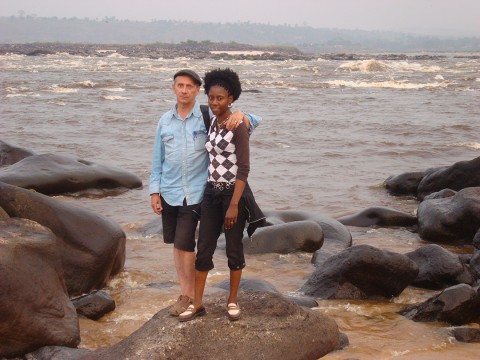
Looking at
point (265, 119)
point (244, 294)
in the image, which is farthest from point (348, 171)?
point (244, 294)

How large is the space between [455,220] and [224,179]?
520 cm

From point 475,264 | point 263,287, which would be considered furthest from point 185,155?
point 475,264

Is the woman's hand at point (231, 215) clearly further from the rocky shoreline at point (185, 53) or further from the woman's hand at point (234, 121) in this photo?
the rocky shoreline at point (185, 53)

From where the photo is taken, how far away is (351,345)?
557 centimetres

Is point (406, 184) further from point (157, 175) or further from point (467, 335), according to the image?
point (157, 175)

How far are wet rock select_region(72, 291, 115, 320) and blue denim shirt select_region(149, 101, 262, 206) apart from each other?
1793 millimetres

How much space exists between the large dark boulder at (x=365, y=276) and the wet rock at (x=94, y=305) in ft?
6.59

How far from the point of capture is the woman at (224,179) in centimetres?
446

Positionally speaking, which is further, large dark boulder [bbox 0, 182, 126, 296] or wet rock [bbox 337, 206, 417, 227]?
wet rock [bbox 337, 206, 417, 227]

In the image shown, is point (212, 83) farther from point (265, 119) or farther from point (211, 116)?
point (265, 119)

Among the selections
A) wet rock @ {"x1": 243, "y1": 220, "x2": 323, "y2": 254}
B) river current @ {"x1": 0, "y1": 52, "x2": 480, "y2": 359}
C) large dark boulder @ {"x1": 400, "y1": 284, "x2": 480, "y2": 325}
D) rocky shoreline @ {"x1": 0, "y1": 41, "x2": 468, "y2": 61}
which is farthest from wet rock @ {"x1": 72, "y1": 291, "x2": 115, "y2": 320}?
rocky shoreline @ {"x1": 0, "y1": 41, "x2": 468, "y2": 61}

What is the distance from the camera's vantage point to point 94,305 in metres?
6.10

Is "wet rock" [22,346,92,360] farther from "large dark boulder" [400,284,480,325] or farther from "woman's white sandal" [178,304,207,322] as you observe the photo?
"large dark boulder" [400,284,480,325]

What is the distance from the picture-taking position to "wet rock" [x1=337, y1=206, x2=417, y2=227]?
9.87 m
